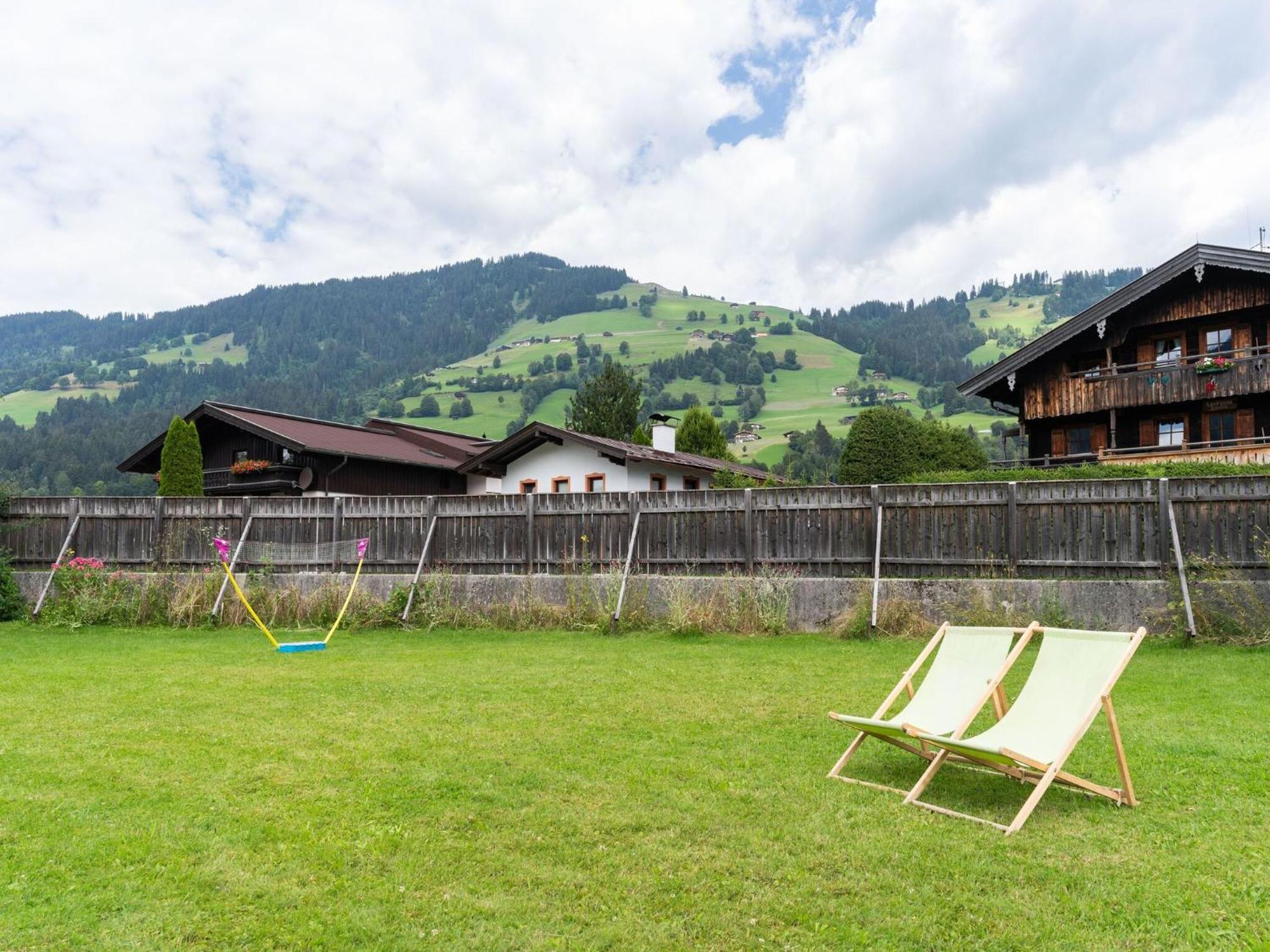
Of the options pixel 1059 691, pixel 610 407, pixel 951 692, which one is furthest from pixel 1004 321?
pixel 1059 691

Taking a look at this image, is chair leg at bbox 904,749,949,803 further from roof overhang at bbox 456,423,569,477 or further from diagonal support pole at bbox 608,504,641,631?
roof overhang at bbox 456,423,569,477

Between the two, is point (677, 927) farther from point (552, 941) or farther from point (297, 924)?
point (297, 924)

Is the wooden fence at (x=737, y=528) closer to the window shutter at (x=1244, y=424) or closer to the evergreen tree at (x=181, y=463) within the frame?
the evergreen tree at (x=181, y=463)

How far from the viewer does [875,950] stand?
3.31 meters

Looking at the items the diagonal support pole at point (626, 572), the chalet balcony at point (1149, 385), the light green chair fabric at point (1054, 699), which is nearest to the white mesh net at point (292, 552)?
the diagonal support pole at point (626, 572)

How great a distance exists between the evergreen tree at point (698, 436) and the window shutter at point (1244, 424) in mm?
21228

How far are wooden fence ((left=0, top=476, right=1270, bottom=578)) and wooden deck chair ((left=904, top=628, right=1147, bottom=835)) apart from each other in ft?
25.1

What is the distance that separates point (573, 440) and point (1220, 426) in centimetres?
2063

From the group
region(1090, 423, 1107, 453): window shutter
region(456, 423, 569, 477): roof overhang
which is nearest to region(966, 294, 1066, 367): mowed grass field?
region(1090, 423, 1107, 453): window shutter

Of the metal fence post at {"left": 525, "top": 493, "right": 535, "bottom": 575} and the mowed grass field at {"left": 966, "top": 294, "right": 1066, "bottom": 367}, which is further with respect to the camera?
the mowed grass field at {"left": 966, "top": 294, "right": 1066, "bottom": 367}

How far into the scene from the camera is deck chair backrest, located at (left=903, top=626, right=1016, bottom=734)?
575 centimetres

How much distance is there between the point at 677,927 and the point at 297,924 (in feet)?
5.12

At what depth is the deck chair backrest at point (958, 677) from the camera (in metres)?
5.75

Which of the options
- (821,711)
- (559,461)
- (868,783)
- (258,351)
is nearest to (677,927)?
(868,783)
